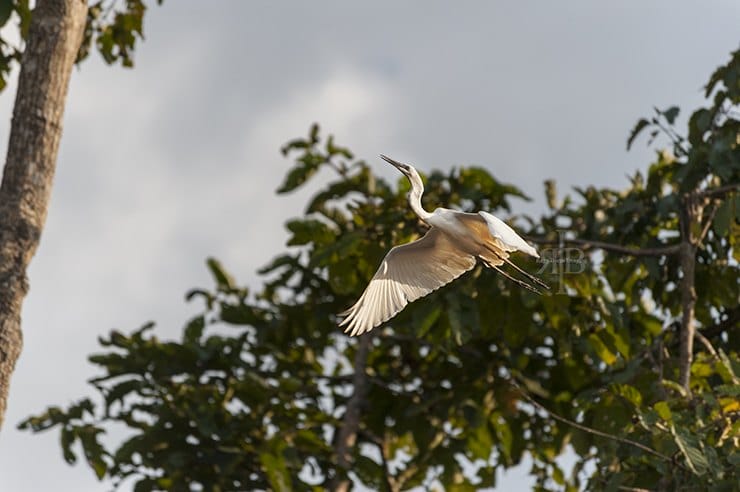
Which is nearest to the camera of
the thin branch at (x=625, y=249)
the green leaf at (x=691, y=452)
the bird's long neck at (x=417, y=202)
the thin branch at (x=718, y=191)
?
the bird's long neck at (x=417, y=202)

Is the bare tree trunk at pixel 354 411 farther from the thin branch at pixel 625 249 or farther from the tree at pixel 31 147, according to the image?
the tree at pixel 31 147

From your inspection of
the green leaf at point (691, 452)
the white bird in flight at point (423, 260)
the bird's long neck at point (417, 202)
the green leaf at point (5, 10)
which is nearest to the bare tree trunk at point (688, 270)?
the green leaf at point (691, 452)

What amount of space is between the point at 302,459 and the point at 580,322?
82.1 inches

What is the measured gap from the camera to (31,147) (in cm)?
699

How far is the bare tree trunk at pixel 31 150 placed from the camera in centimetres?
661

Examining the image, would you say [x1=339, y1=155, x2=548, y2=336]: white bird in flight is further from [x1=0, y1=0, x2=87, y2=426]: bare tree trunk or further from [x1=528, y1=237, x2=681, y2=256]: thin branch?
[x1=0, y1=0, x2=87, y2=426]: bare tree trunk

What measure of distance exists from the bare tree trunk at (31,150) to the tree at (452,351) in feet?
5.19

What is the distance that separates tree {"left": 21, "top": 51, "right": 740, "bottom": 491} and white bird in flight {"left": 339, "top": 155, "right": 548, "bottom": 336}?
1.10 m

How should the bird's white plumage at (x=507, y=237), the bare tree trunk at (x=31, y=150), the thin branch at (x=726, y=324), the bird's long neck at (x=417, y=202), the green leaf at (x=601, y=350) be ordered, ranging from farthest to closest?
the thin branch at (x=726, y=324) → the green leaf at (x=601, y=350) → the bare tree trunk at (x=31, y=150) → the bird's long neck at (x=417, y=202) → the bird's white plumage at (x=507, y=237)

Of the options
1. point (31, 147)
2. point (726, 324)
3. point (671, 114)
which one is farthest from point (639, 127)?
point (31, 147)

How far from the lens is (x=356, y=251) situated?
8125 millimetres

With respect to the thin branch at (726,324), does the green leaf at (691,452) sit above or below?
below

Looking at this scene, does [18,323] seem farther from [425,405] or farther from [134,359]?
[425,405]

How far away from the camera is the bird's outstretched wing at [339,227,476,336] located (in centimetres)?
604
